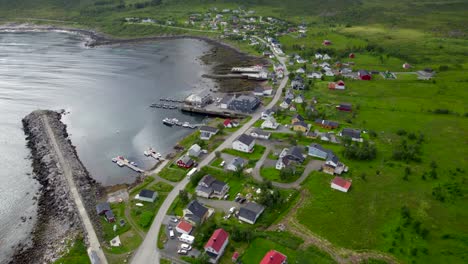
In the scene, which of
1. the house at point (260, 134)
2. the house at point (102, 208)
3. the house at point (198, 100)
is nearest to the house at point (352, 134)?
the house at point (260, 134)

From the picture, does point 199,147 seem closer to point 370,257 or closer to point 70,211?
point 70,211

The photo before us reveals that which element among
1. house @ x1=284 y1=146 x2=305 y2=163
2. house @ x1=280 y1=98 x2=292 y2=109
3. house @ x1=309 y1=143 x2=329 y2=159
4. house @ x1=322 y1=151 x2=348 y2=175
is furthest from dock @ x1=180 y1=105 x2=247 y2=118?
house @ x1=322 y1=151 x2=348 y2=175

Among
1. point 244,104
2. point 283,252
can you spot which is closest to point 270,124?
point 244,104

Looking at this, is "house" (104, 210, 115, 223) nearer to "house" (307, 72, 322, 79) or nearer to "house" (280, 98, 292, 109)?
"house" (280, 98, 292, 109)

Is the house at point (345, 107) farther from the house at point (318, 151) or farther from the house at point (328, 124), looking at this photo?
the house at point (318, 151)

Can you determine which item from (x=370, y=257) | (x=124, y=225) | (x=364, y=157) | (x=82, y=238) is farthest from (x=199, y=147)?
(x=370, y=257)
